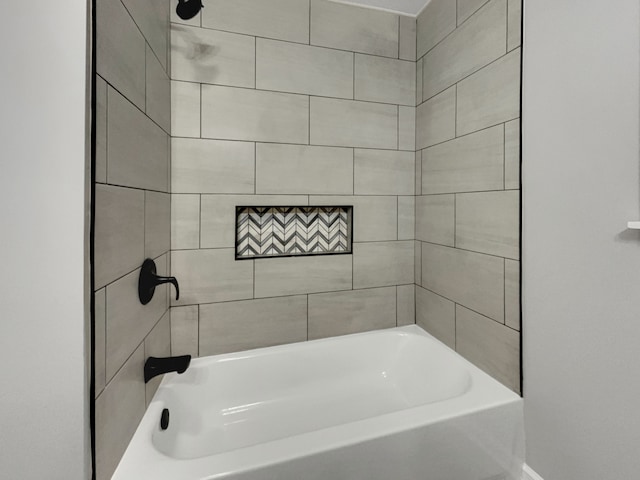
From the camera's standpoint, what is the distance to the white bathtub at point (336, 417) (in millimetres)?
959

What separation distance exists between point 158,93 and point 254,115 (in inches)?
18.4

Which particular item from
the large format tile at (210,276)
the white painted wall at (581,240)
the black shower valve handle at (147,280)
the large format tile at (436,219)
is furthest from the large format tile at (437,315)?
the black shower valve handle at (147,280)

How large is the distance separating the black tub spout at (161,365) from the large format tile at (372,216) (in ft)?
3.54

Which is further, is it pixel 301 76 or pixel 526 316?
pixel 301 76

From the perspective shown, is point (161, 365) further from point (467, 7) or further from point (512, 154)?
point (467, 7)

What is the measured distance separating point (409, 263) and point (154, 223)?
1449mm

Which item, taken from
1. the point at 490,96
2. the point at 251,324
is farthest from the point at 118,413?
the point at 490,96

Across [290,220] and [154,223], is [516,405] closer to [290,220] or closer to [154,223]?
[290,220]

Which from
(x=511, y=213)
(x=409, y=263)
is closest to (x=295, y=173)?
(x=409, y=263)

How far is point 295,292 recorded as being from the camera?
5.71 ft

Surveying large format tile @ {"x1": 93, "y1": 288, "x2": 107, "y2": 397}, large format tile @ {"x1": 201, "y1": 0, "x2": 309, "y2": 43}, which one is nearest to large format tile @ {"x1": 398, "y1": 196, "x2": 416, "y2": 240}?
large format tile @ {"x1": 201, "y1": 0, "x2": 309, "y2": 43}

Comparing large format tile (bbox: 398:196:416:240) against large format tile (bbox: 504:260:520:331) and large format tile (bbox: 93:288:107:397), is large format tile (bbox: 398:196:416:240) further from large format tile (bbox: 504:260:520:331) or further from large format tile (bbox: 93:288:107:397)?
large format tile (bbox: 93:288:107:397)

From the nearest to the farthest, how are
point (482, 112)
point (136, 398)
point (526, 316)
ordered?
1. point (136, 398)
2. point (526, 316)
3. point (482, 112)

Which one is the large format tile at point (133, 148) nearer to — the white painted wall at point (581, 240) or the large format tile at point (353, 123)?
the large format tile at point (353, 123)
